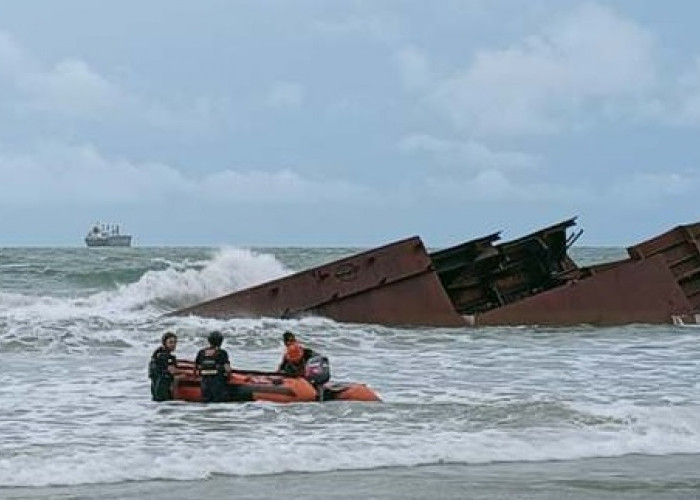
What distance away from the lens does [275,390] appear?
44.3ft

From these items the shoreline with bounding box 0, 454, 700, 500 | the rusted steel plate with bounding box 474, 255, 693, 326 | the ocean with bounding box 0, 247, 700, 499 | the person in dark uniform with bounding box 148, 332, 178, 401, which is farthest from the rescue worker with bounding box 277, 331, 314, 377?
Answer: the rusted steel plate with bounding box 474, 255, 693, 326

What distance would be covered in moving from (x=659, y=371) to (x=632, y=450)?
603cm

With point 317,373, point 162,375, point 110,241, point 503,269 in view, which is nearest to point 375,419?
point 317,373

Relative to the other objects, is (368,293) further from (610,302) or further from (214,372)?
(214,372)

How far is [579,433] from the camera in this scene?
37.7ft

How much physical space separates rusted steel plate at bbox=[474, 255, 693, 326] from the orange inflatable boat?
7.42 m

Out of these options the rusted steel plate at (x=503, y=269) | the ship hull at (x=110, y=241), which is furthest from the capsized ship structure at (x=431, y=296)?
the ship hull at (x=110, y=241)

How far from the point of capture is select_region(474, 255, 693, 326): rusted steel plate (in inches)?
809

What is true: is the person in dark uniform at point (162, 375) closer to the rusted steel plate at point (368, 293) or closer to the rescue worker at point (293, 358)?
the rescue worker at point (293, 358)

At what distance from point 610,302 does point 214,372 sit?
9.30 meters

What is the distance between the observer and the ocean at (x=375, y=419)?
9195mm

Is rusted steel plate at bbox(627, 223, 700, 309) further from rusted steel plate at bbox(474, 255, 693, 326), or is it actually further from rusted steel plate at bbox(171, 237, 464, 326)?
rusted steel plate at bbox(171, 237, 464, 326)

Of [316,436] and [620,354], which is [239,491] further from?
[620,354]

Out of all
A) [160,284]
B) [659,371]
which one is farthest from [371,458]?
[160,284]
